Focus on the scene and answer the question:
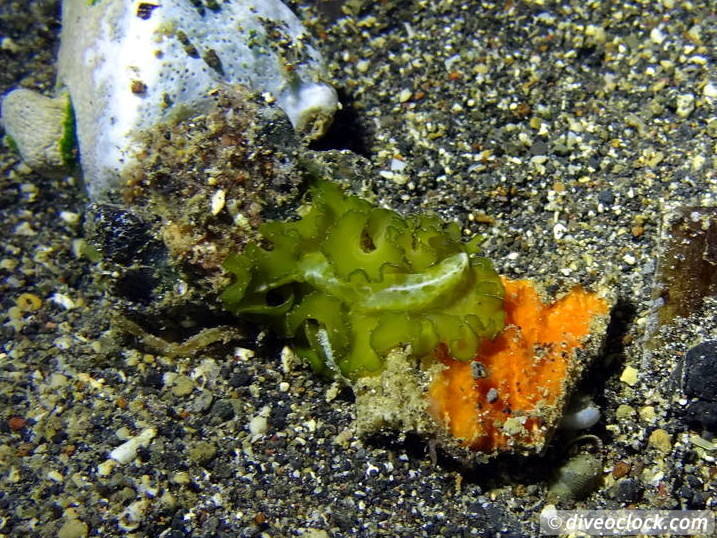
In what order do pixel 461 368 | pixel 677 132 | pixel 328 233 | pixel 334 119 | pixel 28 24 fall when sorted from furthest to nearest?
pixel 28 24, pixel 334 119, pixel 677 132, pixel 328 233, pixel 461 368

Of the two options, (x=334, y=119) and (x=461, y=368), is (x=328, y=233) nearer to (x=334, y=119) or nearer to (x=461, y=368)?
(x=461, y=368)

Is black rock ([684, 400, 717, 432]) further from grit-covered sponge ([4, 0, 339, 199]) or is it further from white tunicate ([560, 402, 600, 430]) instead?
grit-covered sponge ([4, 0, 339, 199])

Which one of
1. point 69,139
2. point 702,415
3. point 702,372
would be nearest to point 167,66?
point 69,139

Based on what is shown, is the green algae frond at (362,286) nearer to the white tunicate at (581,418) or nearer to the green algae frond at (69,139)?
the white tunicate at (581,418)

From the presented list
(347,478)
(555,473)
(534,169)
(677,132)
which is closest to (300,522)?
(347,478)

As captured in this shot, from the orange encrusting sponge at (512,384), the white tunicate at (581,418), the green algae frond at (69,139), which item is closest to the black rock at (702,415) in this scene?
the white tunicate at (581,418)

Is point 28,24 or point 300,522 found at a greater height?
point 28,24

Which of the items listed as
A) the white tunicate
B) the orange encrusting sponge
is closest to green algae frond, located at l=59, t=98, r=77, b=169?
the orange encrusting sponge
